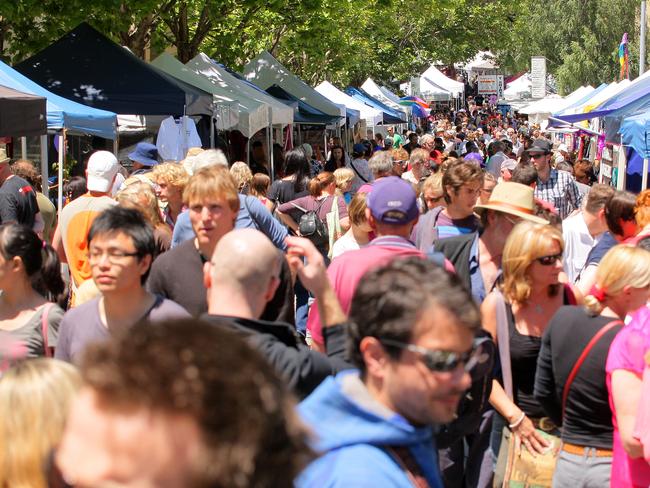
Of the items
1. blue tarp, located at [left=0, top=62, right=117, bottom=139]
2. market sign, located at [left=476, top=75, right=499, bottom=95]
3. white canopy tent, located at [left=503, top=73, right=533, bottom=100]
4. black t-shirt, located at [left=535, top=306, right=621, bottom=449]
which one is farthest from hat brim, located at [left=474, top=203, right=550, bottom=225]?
market sign, located at [left=476, top=75, right=499, bottom=95]

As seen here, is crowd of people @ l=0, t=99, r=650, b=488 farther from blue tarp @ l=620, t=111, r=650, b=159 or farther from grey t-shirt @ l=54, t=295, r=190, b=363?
blue tarp @ l=620, t=111, r=650, b=159

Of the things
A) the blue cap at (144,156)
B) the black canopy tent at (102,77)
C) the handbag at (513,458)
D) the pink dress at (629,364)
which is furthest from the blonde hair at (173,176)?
the black canopy tent at (102,77)

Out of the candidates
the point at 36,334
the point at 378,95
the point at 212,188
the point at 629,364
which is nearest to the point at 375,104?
the point at 378,95

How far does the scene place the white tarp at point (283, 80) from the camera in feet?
76.7

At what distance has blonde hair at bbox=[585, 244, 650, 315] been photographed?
4113 millimetres

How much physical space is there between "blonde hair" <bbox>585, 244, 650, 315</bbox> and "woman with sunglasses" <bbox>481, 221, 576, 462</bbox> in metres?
0.42

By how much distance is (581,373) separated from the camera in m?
3.98

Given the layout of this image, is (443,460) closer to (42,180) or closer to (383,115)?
(42,180)

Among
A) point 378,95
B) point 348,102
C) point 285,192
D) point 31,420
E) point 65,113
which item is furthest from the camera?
point 378,95

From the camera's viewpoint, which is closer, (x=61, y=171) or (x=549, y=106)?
(x=61, y=171)

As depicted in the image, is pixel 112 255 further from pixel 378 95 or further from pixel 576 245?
pixel 378 95

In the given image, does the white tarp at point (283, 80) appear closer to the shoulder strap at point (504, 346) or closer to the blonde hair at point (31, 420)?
the shoulder strap at point (504, 346)

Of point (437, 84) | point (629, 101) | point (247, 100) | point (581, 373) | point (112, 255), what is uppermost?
point (437, 84)

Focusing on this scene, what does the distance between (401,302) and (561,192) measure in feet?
31.7
